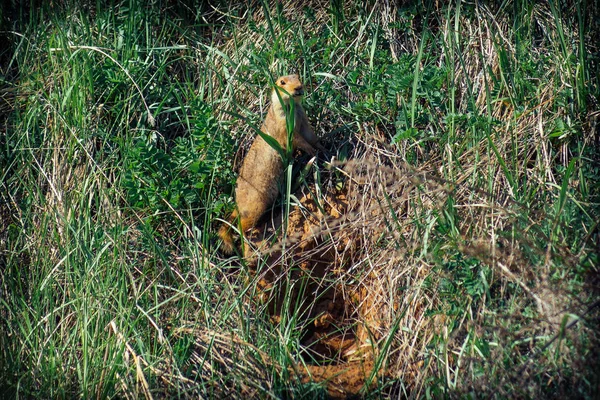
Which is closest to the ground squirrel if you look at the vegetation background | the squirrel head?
the squirrel head

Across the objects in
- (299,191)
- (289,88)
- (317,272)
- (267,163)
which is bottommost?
(317,272)

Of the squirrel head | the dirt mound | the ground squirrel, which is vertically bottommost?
the dirt mound

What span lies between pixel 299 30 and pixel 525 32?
5.77 ft

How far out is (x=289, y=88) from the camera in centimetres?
512

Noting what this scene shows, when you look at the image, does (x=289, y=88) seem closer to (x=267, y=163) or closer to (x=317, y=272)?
(x=267, y=163)

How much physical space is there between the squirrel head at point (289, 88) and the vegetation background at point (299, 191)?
132mm

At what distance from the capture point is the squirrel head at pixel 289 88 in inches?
200

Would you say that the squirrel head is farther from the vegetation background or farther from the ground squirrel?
the vegetation background

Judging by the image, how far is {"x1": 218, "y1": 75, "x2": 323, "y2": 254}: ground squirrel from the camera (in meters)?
5.09

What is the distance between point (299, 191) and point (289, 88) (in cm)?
77

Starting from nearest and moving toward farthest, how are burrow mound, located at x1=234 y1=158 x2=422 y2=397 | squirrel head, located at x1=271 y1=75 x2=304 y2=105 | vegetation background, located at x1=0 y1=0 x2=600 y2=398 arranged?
vegetation background, located at x1=0 y1=0 x2=600 y2=398 → burrow mound, located at x1=234 y1=158 x2=422 y2=397 → squirrel head, located at x1=271 y1=75 x2=304 y2=105

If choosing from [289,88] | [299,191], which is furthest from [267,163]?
[289,88]

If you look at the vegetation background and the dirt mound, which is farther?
the dirt mound

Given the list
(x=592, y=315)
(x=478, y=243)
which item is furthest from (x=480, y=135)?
(x=592, y=315)
